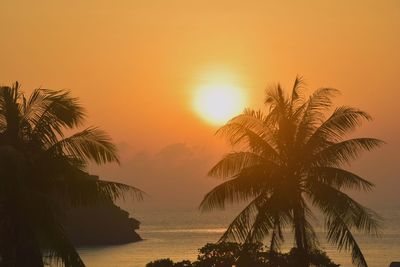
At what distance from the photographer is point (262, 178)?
95.2 feet

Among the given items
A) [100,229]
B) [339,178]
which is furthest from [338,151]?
[100,229]

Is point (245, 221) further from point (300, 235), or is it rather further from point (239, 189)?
point (300, 235)

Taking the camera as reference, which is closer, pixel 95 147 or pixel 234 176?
pixel 95 147

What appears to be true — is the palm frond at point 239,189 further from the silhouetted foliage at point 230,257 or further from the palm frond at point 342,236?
the silhouetted foliage at point 230,257

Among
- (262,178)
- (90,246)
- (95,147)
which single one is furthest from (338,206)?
(90,246)

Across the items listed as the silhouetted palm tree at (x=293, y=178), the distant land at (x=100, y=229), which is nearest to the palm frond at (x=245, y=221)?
the silhouetted palm tree at (x=293, y=178)

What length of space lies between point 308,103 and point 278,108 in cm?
126

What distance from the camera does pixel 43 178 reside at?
23281 millimetres

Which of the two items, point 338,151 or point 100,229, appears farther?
point 100,229

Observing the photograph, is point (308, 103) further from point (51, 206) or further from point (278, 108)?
point (51, 206)

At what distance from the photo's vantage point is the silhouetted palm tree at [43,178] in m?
22.1

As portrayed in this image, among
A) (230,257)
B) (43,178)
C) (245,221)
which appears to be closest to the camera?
(43,178)

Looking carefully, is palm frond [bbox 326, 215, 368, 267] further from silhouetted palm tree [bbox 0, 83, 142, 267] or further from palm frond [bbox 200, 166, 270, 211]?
silhouetted palm tree [bbox 0, 83, 142, 267]

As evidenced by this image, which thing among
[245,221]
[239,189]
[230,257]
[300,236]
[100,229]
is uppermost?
[100,229]
